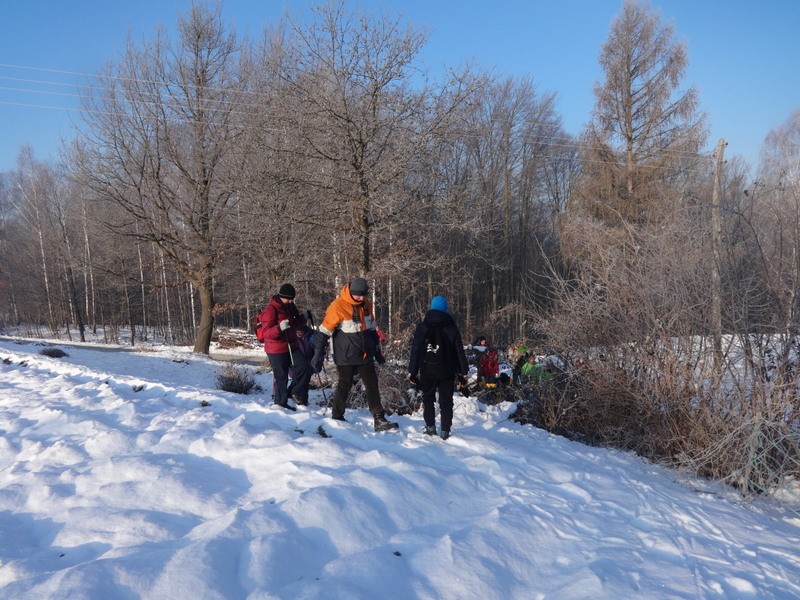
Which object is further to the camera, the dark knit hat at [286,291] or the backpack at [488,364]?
the backpack at [488,364]

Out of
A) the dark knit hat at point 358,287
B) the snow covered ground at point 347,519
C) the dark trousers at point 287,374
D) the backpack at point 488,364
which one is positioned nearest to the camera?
the snow covered ground at point 347,519

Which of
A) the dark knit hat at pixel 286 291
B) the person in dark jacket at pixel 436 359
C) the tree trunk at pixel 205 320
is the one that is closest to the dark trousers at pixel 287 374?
the dark knit hat at pixel 286 291

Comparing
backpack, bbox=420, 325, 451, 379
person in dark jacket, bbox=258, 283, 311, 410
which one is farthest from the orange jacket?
person in dark jacket, bbox=258, 283, 311, 410

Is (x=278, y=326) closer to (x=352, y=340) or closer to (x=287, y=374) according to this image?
(x=287, y=374)

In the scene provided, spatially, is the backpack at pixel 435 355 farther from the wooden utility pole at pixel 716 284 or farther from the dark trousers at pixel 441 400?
the wooden utility pole at pixel 716 284

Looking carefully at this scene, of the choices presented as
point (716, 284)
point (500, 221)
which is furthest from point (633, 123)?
point (716, 284)

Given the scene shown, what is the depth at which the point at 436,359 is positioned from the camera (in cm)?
598

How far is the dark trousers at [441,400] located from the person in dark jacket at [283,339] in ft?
6.33

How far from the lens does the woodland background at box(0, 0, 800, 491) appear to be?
19.9 feet

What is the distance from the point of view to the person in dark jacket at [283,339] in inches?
281

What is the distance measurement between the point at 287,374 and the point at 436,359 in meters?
2.34

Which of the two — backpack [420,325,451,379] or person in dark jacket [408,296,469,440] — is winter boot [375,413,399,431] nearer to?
person in dark jacket [408,296,469,440]

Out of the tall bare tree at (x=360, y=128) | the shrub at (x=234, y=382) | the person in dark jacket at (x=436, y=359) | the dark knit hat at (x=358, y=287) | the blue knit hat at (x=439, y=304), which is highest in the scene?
the tall bare tree at (x=360, y=128)

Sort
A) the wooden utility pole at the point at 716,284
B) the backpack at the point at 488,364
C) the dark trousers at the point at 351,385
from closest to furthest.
→ 1. the dark trousers at the point at 351,385
2. the wooden utility pole at the point at 716,284
3. the backpack at the point at 488,364
